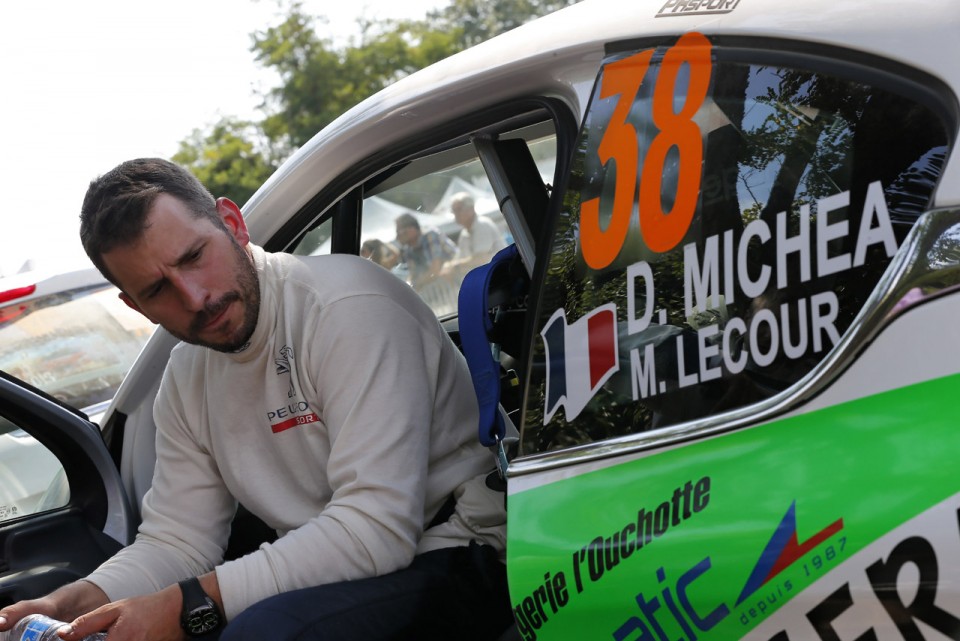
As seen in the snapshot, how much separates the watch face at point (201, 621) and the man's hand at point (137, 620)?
2 cm

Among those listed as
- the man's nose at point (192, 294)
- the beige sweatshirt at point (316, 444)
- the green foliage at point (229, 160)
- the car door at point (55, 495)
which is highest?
the man's nose at point (192, 294)

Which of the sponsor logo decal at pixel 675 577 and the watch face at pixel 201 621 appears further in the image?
the watch face at pixel 201 621

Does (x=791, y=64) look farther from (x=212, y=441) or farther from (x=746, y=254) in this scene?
(x=212, y=441)

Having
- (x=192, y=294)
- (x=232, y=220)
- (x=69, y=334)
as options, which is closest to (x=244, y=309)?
(x=192, y=294)

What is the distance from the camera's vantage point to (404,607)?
5.78 ft

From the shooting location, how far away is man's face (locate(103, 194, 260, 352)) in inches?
74.6

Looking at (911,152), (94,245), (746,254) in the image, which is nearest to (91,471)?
(94,245)

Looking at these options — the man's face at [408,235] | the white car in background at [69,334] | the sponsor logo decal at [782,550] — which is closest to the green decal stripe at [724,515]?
the sponsor logo decal at [782,550]

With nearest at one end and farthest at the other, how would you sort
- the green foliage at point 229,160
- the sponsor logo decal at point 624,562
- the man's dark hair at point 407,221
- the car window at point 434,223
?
the sponsor logo decal at point 624,562, the car window at point 434,223, the man's dark hair at point 407,221, the green foliage at point 229,160

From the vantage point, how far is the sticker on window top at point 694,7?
1.29m

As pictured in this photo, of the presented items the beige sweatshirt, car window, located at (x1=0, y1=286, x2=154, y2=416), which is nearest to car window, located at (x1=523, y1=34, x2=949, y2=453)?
the beige sweatshirt

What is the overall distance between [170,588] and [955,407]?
1.36m

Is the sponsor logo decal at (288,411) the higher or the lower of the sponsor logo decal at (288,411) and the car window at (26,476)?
the higher

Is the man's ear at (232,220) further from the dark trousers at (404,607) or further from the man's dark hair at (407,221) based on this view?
the man's dark hair at (407,221)
